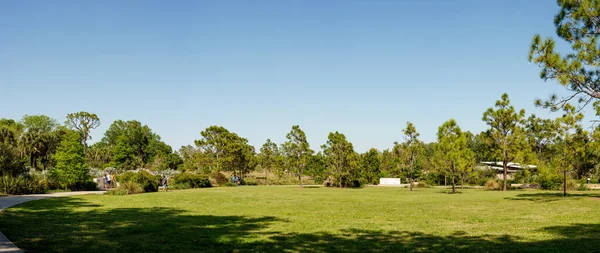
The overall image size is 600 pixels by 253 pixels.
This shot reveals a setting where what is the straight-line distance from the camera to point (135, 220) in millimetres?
14828

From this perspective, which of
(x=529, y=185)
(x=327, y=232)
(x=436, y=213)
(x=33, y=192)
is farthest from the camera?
(x=529, y=185)

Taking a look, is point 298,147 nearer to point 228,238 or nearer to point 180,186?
point 180,186

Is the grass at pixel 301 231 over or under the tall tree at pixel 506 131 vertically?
under

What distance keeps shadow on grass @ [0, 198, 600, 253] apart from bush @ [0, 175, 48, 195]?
15.0m

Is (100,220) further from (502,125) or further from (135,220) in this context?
(502,125)

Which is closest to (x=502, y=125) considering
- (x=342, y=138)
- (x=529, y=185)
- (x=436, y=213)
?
(x=529, y=185)

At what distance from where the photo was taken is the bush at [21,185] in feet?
90.0

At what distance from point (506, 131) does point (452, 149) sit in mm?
8300

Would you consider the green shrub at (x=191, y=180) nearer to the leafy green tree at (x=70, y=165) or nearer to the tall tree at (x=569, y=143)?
the leafy green tree at (x=70, y=165)

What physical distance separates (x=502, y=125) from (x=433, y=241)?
115 feet

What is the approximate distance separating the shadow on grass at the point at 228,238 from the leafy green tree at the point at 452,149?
2392 centimetres

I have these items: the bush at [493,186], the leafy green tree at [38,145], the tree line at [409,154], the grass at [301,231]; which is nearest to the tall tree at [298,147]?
the tree line at [409,154]

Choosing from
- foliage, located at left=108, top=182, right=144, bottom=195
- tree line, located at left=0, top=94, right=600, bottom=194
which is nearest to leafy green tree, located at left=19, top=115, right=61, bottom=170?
tree line, located at left=0, top=94, right=600, bottom=194

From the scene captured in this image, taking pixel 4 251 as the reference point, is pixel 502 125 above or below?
above
